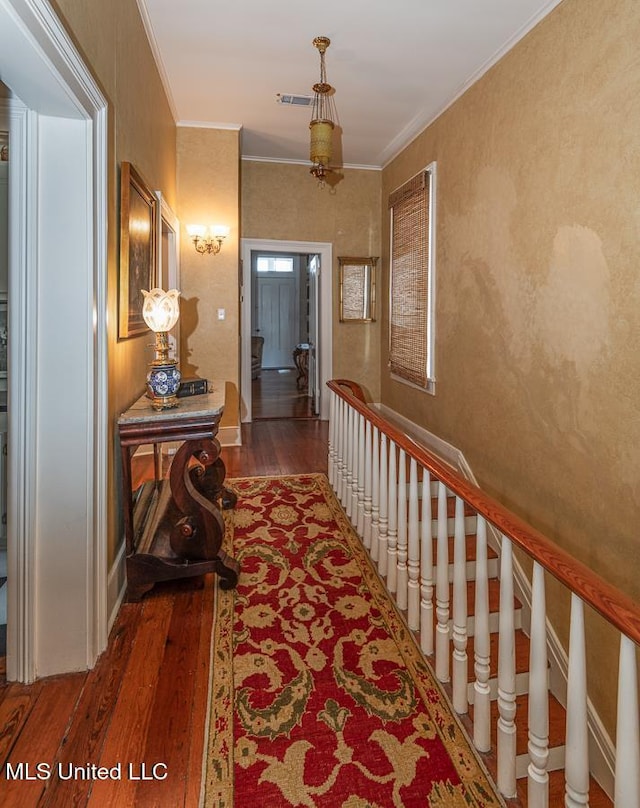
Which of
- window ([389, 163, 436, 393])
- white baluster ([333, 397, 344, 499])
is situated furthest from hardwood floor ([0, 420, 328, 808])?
window ([389, 163, 436, 393])

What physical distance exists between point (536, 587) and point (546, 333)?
1.89m

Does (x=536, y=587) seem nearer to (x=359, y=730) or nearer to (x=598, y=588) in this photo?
(x=598, y=588)

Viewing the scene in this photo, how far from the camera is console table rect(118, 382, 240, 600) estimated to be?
2.17 m

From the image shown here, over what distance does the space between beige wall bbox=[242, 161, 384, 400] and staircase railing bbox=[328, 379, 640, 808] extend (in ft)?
10.5

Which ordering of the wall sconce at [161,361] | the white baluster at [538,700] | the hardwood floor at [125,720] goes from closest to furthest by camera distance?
the white baluster at [538,700] < the hardwood floor at [125,720] < the wall sconce at [161,361]

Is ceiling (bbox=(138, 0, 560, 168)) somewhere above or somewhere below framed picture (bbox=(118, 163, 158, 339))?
above

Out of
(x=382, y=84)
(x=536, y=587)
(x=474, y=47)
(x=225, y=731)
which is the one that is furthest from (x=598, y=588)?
(x=382, y=84)

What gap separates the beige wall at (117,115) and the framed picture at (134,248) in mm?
42

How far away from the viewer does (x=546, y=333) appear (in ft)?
9.10

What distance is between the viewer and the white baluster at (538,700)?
1.26 m

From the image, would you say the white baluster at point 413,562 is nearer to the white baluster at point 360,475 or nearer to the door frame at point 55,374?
the white baluster at point 360,475

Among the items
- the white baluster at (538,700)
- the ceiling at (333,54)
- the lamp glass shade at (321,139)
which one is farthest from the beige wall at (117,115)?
the white baluster at (538,700)

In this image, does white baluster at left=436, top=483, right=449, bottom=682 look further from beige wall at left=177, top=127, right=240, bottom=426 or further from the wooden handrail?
beige wall at left=177, top=127, right=240, bottom=426

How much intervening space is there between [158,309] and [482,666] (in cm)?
200
